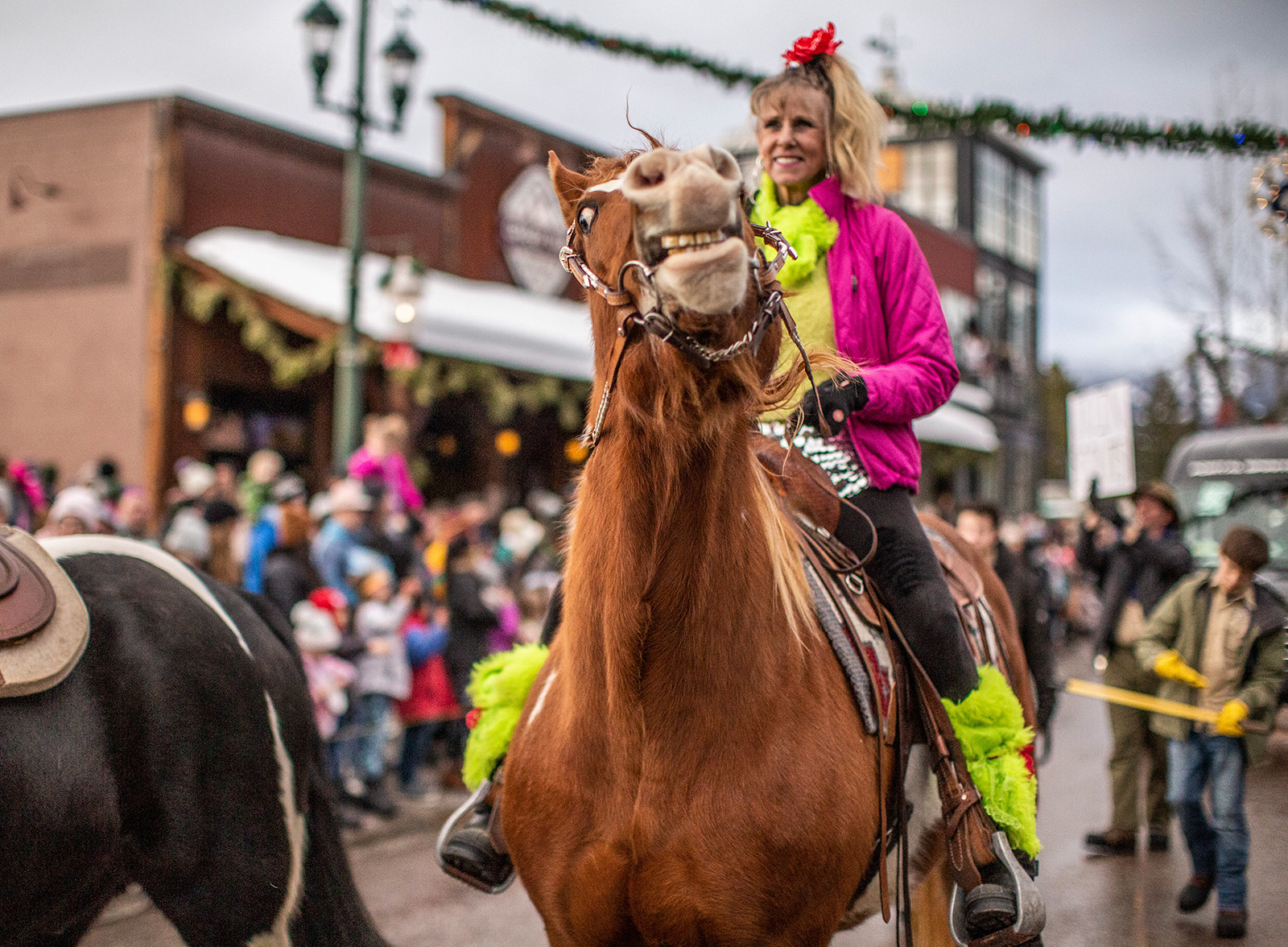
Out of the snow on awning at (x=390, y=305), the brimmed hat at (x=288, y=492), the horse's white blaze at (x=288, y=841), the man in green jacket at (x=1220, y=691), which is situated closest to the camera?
the horse's white blaze at (x=288, y=841)

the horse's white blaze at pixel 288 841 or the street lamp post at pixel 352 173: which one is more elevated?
the street lamp post at pixel 352 173

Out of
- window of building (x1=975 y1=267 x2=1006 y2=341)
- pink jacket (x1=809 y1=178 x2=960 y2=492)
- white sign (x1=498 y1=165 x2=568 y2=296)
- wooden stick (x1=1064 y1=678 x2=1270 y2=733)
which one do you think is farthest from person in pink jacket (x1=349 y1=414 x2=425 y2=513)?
window of building (x1=975 y1=267 x2=1006 y2=341)

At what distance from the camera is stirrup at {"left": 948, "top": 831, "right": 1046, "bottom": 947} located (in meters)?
2.83

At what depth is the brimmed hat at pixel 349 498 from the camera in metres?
7.71

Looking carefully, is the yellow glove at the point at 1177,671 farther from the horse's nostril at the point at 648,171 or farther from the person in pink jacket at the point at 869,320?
the horse's nostril at the point at 648,171

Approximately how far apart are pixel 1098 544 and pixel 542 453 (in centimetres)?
1082

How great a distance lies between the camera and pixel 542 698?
2861mm

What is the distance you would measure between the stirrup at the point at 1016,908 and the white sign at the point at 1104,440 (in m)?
6.37

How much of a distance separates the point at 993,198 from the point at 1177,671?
34.7 metres

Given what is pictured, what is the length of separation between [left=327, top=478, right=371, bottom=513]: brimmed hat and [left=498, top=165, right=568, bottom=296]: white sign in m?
10.1

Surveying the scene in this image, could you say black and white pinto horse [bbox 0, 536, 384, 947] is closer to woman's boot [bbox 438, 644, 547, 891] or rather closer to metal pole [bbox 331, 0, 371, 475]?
woman's boot [bbox 438, 644, 547, 891]

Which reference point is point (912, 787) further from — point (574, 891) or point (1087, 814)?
point (1087, 814)

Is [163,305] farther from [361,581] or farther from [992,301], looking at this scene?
[992,301]

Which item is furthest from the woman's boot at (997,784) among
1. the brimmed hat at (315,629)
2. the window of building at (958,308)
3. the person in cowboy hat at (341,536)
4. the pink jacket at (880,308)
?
the window of building at (958,308)
